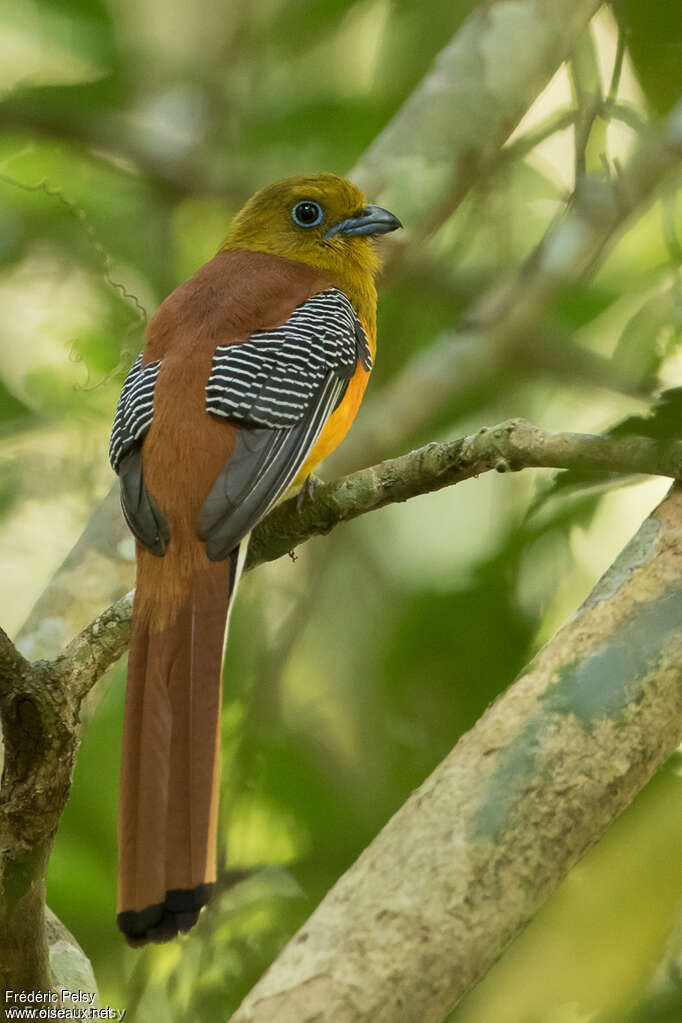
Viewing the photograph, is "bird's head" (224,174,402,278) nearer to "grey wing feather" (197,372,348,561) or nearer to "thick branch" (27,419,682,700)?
"grey wing feather" (197,372,348,561)

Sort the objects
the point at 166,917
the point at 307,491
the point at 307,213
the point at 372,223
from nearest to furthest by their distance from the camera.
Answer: the point at 166,917 < the point at 307,491 < the point at 372,223 < the point at 307,213

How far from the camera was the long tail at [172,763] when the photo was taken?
6.56 ft

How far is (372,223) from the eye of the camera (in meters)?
3.72

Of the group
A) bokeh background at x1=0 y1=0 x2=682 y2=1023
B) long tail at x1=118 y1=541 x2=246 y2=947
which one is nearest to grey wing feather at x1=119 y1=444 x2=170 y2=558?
long tail at x1=118 y1=541 x2=246 y2=947

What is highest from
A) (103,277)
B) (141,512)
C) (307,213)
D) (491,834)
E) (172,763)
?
(103,277)

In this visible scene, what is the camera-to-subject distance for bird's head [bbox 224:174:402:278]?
3748mm

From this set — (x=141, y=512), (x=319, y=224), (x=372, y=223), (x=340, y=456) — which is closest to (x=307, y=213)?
(x=319, y=224)

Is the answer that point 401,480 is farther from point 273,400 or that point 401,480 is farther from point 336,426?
point 336,426

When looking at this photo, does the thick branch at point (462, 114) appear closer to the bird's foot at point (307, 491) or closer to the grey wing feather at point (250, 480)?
the bird's foot at point (307, 491)

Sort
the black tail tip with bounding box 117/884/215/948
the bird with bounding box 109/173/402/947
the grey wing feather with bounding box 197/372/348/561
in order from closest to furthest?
the black tail tip with bounding box 117/884/215/948, the bird with bounding box 109/173/402/947, the grey wing feather with bounding box 197/372/348/561

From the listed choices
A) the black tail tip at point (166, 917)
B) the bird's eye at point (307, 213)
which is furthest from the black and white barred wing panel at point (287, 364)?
the black tail tip at point (166, 917)

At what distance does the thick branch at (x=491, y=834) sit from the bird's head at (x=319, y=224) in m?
2.00

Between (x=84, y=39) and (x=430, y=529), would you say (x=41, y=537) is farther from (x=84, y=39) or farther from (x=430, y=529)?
(x=84, y=39)

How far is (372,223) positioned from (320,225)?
205mm
